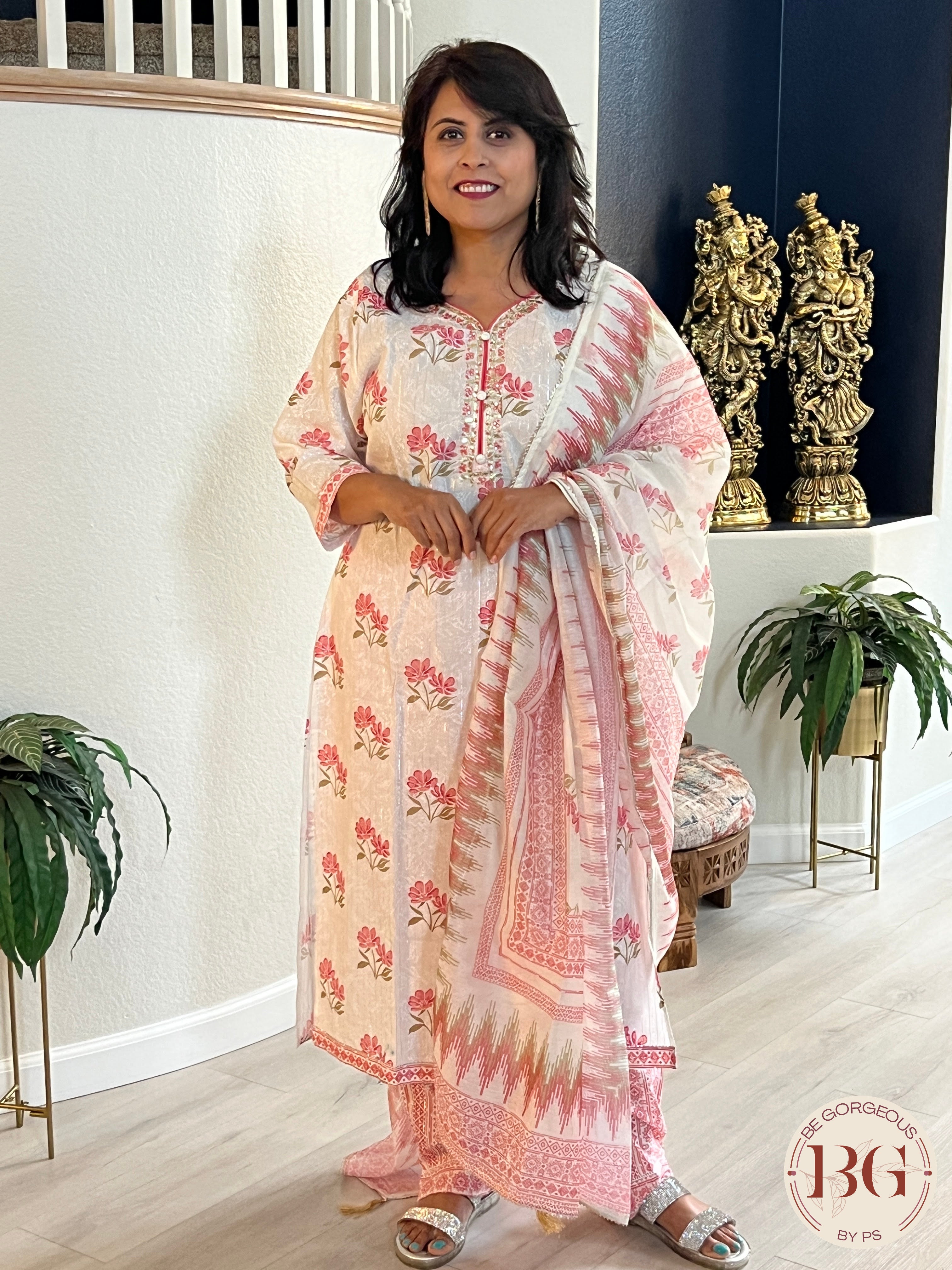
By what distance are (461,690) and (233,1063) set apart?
42.0 inches

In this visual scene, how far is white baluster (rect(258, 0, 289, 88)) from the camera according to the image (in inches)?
103

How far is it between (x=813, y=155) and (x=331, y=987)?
9.19 feet

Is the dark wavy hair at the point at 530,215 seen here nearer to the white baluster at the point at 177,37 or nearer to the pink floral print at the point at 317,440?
the pink floral print at the point at 317,440

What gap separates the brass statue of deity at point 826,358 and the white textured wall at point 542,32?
80cm

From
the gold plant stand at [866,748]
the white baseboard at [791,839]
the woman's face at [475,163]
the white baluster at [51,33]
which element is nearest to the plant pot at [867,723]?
the gold plant stand at [866,748]

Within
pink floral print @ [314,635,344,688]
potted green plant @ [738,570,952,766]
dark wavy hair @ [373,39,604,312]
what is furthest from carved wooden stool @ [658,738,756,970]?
dark wavy hair @ [373,39,604,312]

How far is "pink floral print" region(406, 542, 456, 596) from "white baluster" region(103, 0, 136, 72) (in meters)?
0.99

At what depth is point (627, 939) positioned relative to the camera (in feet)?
6.70

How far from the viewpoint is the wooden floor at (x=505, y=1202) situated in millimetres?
2135

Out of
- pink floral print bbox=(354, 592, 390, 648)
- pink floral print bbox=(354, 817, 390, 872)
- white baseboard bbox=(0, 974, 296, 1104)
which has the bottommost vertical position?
white baseboard bbox=(0, 974, 296, 1104)

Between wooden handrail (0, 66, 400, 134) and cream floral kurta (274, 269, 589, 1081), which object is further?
wooden handrail (0, 66, 400, 134)

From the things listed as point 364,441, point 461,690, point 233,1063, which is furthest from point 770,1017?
point 364,441

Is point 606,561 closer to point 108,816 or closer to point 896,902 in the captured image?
point 108,816

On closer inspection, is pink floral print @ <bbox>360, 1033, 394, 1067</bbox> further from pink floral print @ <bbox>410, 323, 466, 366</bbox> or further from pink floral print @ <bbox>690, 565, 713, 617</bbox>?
pink floral print @ <bbox>410, 323, 466, 366</bbox>
